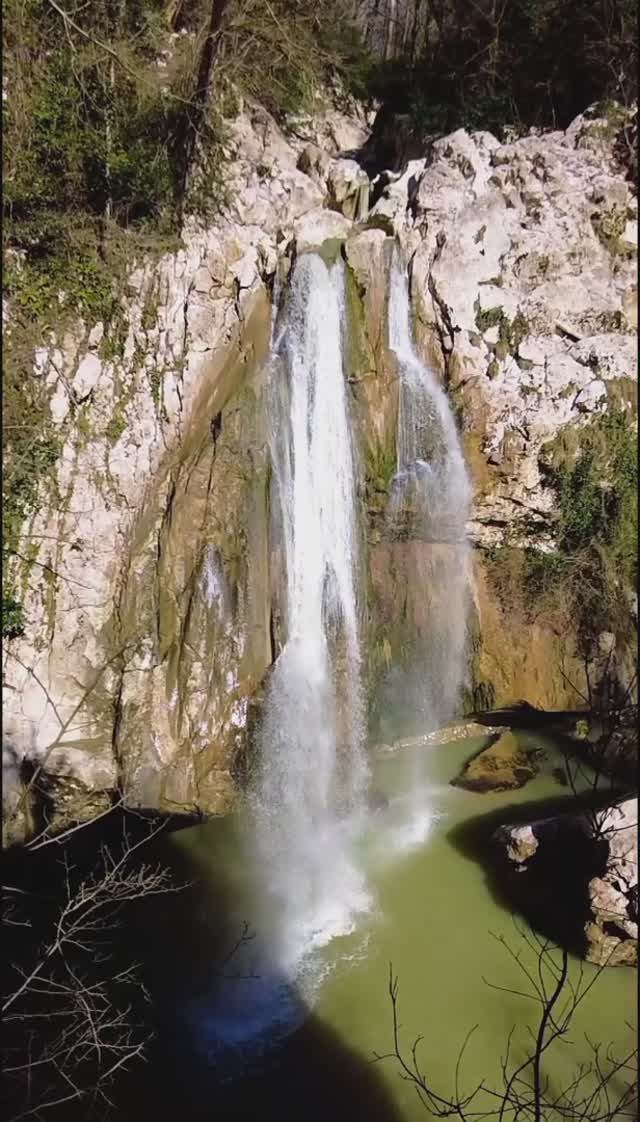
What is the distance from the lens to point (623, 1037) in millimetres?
5289

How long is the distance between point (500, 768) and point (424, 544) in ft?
10.3

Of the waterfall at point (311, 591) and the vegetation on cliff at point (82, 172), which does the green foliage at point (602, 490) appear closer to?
the waterfall at point (311, 591)

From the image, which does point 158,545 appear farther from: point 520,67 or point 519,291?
point 520,67

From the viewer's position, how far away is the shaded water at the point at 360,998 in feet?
16.4

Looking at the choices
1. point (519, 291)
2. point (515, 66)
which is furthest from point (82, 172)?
point (515, 66)

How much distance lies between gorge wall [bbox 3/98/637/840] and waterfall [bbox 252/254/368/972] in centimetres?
27

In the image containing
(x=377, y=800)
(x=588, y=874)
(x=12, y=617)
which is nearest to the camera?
(x=588, y=874)

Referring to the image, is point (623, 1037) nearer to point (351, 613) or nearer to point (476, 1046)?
point (476, 1046)

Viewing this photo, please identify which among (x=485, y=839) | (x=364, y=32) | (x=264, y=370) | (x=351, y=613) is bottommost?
(x=485, y=839)

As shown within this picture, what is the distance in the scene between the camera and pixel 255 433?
25.0 feet

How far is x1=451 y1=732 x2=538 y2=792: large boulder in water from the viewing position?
8.61 metres

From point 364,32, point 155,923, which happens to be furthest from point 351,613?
point 364,32

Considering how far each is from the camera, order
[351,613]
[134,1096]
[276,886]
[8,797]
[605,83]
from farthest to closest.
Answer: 1. [605,83]
2. [351,613]
3. [276,886]
4. [8,797]
5. [134,1096]

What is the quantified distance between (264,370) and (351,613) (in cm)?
310
